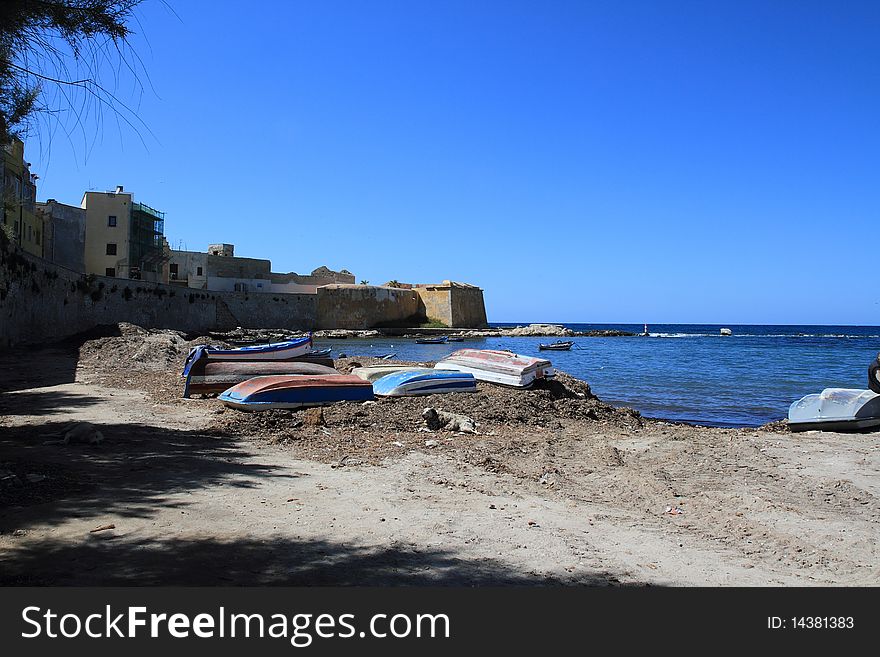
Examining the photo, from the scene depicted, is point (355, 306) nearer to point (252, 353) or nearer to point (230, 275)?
point (230, 275)

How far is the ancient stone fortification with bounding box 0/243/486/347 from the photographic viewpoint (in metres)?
18.9

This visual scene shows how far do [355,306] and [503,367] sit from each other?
48867 millimetres

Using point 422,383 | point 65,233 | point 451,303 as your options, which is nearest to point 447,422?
point 422,383

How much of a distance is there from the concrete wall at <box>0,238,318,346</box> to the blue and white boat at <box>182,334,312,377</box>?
7799 mm

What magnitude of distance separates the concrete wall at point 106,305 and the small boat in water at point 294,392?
36.6 ft

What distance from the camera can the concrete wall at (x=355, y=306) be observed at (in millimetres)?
59469

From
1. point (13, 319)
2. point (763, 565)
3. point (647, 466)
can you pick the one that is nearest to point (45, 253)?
point (13, 319)

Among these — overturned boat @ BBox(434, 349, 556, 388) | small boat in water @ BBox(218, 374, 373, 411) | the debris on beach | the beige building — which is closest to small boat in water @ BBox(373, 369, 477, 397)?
small boat in water @ BBox(218, 374, 373, 411)

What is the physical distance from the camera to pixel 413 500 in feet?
18.0

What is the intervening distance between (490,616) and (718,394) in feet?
62.7

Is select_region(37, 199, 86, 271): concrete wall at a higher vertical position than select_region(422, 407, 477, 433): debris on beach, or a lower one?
higher

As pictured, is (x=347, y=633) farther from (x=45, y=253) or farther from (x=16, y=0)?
(x=45, y=253)

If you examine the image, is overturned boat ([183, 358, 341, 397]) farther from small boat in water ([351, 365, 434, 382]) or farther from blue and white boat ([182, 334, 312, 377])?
small boat in water ([351, 365, 434, 382])

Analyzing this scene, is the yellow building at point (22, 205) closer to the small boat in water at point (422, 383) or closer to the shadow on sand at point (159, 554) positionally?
the small boat in water at point (422, 383)
